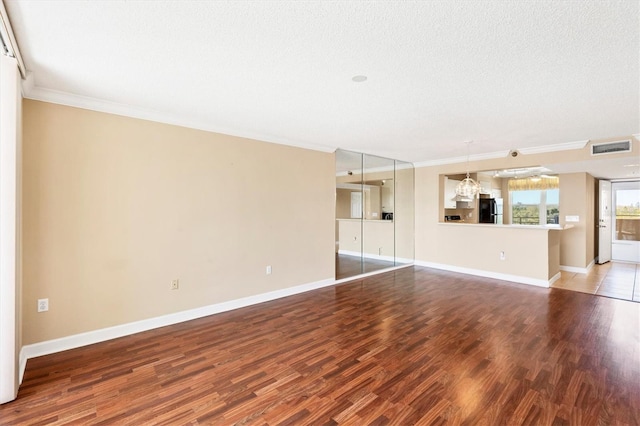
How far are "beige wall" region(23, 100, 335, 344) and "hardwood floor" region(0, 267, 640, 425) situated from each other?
1.45 feet

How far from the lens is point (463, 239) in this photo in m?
6.33

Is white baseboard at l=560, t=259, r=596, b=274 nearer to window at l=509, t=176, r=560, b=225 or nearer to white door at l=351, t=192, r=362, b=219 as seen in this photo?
window at l=509, t=176, r=560, b=225

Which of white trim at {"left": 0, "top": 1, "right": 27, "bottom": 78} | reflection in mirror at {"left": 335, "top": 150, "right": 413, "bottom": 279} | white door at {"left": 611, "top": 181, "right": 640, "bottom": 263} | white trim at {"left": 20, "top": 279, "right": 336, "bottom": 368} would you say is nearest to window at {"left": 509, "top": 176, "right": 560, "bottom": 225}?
white door at {"left": 611, "top": 181, "right": 640, "bottom": 263}

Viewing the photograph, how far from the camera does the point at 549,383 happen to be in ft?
7.73

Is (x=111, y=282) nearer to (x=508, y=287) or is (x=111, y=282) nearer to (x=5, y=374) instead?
(x=5, y=374)

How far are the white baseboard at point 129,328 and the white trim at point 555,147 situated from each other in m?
4.81

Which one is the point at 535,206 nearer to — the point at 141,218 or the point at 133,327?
the point at 141,218

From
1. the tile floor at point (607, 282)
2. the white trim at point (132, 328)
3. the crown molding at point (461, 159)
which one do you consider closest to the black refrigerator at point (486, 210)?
the tile floor at point (607, 282)

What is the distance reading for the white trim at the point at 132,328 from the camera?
9.15 feet

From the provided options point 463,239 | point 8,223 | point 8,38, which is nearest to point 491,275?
point 463,239

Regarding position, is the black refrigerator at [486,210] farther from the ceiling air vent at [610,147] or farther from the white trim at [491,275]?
the ceiling air vent at [610,147]

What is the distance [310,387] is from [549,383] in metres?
1.90

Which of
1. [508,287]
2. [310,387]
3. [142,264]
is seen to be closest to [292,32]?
[310,387]

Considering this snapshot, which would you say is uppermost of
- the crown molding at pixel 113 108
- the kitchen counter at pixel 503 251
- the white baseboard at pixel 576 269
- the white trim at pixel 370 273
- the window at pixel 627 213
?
the crown molding at pixel 113 108
